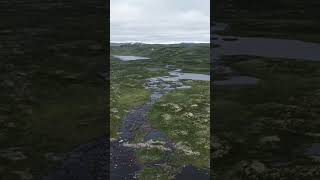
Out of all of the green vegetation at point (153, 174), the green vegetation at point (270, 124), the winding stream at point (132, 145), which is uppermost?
the green vegetation at point (270, 124)

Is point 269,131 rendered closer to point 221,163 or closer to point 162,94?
point 221,163

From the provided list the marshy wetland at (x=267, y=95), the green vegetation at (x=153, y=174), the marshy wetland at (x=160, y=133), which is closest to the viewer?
the marshy wetland at (x=267, y=95)
